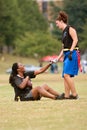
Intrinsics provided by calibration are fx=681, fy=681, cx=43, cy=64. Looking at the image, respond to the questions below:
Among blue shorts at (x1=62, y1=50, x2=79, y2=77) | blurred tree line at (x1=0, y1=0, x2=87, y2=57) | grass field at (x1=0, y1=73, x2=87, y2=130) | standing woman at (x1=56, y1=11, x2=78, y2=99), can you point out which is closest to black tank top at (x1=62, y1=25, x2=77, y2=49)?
standing woman at (x1=56, y1=11, x2=78, y2=99)

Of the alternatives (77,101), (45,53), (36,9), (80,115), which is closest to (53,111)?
(80,115)

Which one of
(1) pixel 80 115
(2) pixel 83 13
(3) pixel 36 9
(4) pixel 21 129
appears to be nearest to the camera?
(4) pixel 21 129

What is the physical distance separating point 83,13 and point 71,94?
86550mm

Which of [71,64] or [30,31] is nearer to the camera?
[71,64]

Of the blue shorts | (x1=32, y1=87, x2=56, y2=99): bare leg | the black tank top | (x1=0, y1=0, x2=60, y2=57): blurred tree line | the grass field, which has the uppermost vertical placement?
(x1=0, y1=0, x2=60, y2=57): blurred tree line

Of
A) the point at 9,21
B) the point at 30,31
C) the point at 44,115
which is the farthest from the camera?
the point at 30,31

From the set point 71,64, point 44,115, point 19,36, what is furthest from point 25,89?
point 19,36

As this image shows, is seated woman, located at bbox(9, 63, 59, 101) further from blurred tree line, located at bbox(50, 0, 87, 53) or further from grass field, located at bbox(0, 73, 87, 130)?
blurred tree line, located at bbox(50, 0, 87, 53)

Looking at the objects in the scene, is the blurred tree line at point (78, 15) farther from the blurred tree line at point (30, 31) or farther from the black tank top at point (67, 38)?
the black tank top at point (67, 38)

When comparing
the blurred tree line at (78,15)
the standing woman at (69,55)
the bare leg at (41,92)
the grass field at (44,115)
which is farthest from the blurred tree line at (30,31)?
the grass field at (44,115)

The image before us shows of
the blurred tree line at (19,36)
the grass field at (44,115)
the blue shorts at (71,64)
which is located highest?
the blurred tree line at (19,36)

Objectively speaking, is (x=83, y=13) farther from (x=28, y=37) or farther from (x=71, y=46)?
(x=71, y=46)

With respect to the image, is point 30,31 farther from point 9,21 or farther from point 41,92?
point 41,92

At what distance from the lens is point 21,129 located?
11234 millimetres
